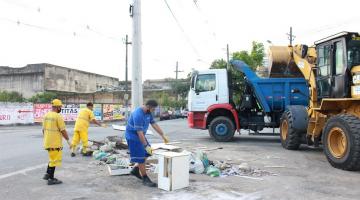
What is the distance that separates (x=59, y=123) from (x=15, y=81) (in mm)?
51295

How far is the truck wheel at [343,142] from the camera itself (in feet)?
29.2

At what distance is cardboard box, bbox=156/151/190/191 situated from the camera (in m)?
7.12

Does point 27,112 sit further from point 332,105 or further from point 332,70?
point 332,70

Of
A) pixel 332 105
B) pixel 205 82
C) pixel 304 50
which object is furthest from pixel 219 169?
pixel 205 82

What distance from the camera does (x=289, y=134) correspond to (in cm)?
1309

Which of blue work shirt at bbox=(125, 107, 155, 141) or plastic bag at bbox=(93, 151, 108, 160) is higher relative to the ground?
blue work shirt at bbox=(125, 107, 155, 141)

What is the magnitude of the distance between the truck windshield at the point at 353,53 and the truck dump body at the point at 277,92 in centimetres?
504

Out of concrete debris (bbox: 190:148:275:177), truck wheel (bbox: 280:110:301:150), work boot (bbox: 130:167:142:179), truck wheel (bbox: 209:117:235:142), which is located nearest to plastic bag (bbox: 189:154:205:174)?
concrete debris (bbox: 190:148:275:177)

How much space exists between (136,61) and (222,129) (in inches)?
197

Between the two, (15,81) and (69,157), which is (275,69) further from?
(15,81)

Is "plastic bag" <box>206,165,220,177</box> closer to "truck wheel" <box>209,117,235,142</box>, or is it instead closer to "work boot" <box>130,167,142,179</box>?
"work boot" <box>130,167,142,179</box>

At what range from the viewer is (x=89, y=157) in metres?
11.3

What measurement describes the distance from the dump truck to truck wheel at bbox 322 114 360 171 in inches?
219

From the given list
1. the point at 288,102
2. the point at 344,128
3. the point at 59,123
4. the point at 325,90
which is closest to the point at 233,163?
the point at 344,128
